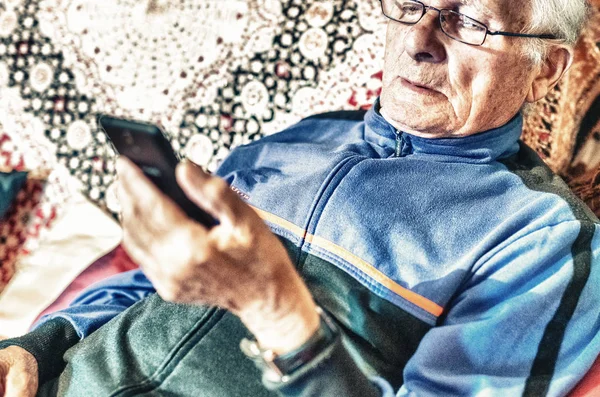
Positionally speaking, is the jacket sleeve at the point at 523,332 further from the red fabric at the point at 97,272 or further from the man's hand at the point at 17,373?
the red fabric at the point at 97,272

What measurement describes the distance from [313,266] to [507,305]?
0.32 metres

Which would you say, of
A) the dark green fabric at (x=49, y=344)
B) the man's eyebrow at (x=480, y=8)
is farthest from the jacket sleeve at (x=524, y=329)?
the dark green fabric at (x=49, y=344)

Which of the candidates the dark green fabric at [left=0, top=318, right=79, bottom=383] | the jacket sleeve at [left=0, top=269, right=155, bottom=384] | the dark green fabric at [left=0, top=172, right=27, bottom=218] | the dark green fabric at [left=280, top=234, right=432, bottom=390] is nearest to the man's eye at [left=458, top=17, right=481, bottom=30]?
the dark green fabric at [left=280, top=234, right=432, bottom=390]

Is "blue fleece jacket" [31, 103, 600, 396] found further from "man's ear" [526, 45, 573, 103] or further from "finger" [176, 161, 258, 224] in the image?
"finger" [176, 161, 258, 224]

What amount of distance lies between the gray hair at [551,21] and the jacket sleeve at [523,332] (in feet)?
1.04

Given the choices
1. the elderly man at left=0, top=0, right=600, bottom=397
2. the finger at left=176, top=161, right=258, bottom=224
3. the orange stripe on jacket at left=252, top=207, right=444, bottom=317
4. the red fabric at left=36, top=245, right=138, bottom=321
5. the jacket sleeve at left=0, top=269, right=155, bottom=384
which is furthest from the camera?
the red fabric at left=36, top=245, right=138, bottom=321

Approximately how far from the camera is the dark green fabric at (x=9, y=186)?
4.97 ft

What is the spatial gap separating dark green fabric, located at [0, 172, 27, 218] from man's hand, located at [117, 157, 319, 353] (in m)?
1.08

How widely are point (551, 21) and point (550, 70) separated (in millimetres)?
114

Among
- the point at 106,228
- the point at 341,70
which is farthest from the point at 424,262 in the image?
the point at 106,228

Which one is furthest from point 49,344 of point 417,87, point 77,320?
point 417,87

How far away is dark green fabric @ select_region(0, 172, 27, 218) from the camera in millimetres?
1514

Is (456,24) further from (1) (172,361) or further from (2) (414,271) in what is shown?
(1) (172,361)

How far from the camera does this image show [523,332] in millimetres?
789
